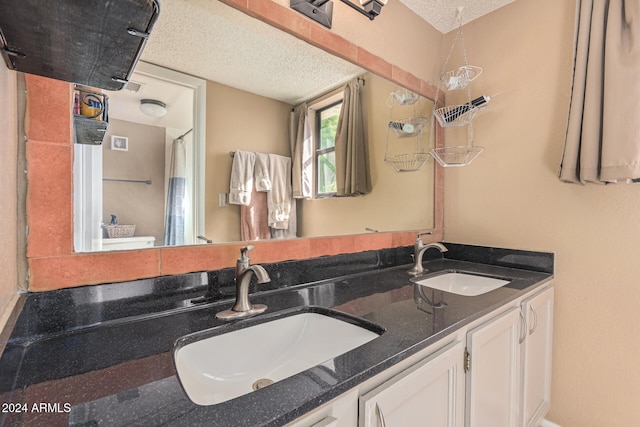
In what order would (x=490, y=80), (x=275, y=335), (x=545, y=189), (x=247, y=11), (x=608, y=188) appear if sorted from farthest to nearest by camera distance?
1. (x=490, y=80)
2. (x=545, y=189)
3. (x=608, y=188)
4. (x=247, y=11)
5. (x=275, y=335)

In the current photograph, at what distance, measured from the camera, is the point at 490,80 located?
176 centimetres

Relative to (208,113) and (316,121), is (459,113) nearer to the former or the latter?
(316,121)

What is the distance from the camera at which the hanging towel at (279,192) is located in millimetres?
1186

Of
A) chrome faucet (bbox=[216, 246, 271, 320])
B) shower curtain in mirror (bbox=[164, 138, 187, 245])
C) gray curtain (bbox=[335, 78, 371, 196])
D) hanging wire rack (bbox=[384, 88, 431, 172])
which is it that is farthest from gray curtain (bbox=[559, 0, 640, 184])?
shower curtain in mirror (bbox=[164, 138, 187, 245])

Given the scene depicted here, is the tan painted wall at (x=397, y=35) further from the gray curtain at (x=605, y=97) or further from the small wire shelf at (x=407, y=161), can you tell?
the gray curtain at (x=605, y=97)

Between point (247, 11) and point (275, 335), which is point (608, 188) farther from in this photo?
point (247, 11)

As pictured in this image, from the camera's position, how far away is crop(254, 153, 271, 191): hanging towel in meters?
1.14

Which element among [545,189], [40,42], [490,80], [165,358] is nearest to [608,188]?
[545,189]

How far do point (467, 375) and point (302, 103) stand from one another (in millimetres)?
1133

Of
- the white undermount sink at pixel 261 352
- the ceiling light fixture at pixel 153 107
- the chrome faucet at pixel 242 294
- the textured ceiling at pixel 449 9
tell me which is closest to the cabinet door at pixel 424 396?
the white undermount sink at pixel 261 352

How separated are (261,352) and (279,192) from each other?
1.94 feet

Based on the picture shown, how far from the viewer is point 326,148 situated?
1.36 meters

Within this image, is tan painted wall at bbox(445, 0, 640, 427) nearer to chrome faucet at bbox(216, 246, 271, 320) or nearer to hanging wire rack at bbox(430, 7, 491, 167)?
hanging wire rack at bbox(430, 7, 491, 167)

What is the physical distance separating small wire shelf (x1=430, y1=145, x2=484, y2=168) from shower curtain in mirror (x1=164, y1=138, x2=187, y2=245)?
4.68ft
